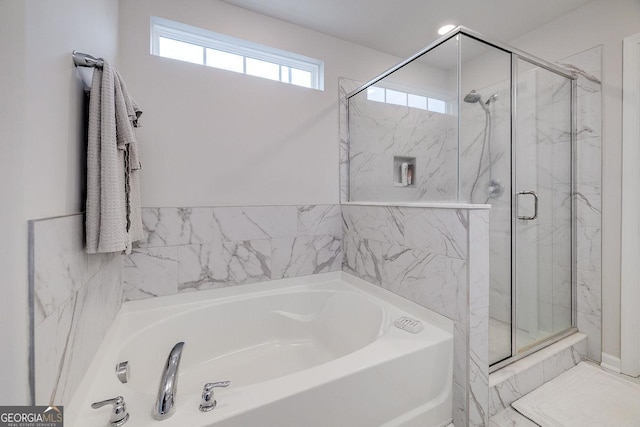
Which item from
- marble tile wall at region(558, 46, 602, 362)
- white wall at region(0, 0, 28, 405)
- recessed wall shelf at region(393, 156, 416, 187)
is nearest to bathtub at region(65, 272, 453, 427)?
white wall at region(0, 0, 28, 405)

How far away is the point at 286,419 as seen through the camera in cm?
89

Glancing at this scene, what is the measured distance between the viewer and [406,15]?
1955 mm

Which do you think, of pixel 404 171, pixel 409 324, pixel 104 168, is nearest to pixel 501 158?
pixel 404 171

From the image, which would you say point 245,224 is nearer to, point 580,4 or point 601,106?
point 601,106

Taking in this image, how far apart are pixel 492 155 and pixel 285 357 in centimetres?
189

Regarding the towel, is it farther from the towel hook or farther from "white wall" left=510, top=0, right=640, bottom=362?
"white wall" left=510, top=0, right=640, bottom=362

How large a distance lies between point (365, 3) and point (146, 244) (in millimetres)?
2147

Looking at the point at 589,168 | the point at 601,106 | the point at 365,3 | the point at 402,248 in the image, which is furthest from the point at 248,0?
the point at 589,168

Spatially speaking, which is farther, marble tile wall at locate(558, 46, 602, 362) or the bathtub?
marble tile wall at locate(558, 46, 602, 362)

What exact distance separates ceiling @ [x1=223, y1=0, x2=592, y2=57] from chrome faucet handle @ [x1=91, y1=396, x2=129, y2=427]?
2.26 meters

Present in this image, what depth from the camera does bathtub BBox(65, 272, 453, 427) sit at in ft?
2.92

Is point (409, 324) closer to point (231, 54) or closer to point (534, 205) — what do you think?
point (534, 205)

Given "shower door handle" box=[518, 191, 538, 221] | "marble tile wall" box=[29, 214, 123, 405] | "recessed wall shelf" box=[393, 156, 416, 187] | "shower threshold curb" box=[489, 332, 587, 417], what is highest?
"recessed wall shelf" box=[393, 156, 416, 187]

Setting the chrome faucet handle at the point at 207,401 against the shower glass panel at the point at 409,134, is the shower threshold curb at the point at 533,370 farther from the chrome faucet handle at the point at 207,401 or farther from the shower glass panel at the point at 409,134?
the chrome faucet handle at the point at 207,401
